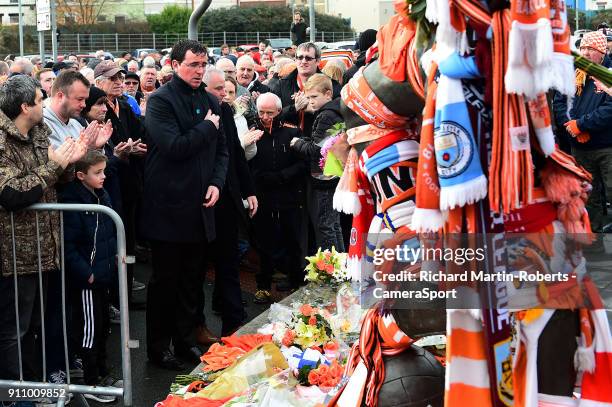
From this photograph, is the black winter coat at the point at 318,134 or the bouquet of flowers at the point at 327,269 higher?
the black winter coat at the point at 318,134

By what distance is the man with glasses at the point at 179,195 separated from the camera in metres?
7.03

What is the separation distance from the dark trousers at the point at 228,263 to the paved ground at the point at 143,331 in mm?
333

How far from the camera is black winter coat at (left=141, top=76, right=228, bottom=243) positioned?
23.0 ft

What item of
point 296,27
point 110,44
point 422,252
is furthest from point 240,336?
point 110,44

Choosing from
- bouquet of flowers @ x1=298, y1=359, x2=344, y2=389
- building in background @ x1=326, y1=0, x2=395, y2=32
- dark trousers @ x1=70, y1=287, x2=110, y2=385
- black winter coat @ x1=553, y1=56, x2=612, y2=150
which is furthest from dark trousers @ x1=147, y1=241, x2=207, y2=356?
building in background @ x1=326, y1=0, x2=395, y2=32

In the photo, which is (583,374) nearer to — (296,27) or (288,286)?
(288,286)

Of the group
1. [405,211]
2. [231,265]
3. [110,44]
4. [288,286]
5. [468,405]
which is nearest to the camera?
[468,405]

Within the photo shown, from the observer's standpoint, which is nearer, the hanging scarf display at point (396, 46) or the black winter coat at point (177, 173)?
the hanging scarf display at point (396, 46)

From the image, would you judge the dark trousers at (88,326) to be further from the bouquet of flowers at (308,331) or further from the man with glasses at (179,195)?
the bouquet of flowers at (308,331)

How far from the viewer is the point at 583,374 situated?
4.15 m

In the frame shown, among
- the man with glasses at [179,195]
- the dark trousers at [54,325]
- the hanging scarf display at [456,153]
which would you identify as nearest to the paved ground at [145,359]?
the man with glasses at [179,195]

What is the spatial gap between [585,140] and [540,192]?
25.6ft

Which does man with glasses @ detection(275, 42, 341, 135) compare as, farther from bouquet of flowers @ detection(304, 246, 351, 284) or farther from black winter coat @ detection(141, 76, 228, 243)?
black winter coat @ detection(141, 76, 228, 243)

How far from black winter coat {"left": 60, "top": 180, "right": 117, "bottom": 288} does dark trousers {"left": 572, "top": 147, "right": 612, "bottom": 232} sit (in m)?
6.72
